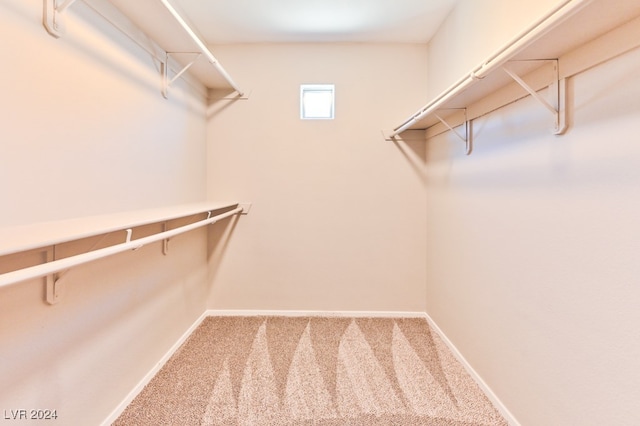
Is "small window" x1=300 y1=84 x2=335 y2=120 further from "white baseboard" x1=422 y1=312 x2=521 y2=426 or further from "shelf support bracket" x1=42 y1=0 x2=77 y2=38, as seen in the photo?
"white baseboard" x1=422 y1=312 x2=521 y2=426

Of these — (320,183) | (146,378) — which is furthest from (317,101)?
(146,378)

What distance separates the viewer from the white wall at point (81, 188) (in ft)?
3.26

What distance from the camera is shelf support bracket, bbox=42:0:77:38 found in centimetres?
109

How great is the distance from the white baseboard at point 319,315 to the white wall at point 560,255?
0.07 m

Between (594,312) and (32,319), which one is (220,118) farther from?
(594,312)

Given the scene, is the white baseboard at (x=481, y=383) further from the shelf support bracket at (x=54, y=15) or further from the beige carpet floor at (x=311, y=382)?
the shelf support bracket at (x=54, y=15)

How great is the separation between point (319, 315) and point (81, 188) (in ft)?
6.65

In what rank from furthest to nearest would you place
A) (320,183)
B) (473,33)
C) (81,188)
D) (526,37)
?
(320,183) → (473,33) → (81,188) → (526,37)

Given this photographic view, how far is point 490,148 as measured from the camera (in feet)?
5.50

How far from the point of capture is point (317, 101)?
278cm

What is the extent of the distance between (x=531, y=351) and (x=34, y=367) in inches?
75.9

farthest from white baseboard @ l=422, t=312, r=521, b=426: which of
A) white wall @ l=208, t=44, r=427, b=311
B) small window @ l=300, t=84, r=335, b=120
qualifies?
small window @ l=300, t=84, r=335, b=120

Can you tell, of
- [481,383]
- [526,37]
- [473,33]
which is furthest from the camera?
[473,33]

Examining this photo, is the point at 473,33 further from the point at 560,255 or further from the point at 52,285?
the point at 52,285
